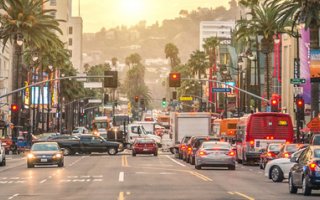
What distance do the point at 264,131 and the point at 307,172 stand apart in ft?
96.9

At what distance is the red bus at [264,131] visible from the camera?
192 ft

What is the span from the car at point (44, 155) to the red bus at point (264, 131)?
11993 mm

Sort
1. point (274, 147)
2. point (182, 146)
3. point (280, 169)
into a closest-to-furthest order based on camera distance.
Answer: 1. point (280, 169)
2. point (274, 147)
3. point (182, 146)

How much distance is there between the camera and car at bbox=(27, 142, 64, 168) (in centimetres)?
5509

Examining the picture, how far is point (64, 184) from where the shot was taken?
122ft

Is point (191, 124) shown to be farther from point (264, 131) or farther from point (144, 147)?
point (264, 131)

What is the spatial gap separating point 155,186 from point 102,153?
52.0 m

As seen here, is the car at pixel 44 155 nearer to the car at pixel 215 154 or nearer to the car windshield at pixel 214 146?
the car at pixel 215 154

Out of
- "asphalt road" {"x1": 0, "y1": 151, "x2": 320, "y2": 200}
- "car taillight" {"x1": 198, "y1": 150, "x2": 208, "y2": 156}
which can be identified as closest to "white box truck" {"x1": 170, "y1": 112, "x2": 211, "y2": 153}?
"car taillight" {"x1": 198, "y1": 150, "x2": 208, "y2": 156}

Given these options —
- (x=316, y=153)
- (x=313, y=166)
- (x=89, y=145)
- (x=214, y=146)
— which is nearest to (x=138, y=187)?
(x=316, y=153)

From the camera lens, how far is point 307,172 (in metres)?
29.2

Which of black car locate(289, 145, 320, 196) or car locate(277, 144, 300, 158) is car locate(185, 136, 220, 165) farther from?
black car locate(289, 145, 320, 196)

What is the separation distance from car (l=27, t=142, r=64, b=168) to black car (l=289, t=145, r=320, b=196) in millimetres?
26271

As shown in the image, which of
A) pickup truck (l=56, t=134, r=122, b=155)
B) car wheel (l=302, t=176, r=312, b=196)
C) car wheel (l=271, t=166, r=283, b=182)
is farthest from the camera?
pickup truck (l=56, t=134, r=122, b=155)
